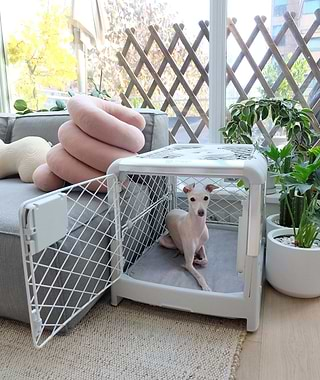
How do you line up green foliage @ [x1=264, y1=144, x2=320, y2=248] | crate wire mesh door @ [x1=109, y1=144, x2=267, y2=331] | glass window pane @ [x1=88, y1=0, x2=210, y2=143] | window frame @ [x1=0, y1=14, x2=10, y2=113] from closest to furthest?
crate wire mesh door @ [x1=109, y1=144, x2=267, y2=331] → green foliage @ [x1=264, y1=144, x2=320, y2=248] → glass window pane @ [x1=88, y1=0, x2=210, y2=143] → window frame @ [x1=0, y1=14, x2=10, y2=113]

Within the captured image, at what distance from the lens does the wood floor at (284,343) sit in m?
0.91

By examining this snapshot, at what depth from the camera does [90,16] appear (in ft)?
6.47

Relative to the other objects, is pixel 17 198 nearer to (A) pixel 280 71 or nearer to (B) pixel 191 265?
(B) pixel 191 265

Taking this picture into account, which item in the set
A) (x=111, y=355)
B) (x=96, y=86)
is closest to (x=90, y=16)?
(x=96, y=86)

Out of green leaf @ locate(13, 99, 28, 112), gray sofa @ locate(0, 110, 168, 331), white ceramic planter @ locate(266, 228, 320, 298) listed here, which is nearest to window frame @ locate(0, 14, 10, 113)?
green leaf @ locate(13, 99, 28, 112)

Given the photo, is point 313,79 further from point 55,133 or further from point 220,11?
point 55,133

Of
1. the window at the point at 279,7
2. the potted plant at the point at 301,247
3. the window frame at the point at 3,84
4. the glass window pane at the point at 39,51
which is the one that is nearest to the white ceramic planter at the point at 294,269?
the potted plant at the point at 301,247

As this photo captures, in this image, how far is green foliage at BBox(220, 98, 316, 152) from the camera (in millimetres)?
1440

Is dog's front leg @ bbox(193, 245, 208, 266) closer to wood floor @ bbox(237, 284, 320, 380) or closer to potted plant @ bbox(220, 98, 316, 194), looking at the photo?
wood floor @ bbox(237, 284, 320, 380)

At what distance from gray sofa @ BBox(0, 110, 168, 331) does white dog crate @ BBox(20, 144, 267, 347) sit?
31 millimetres

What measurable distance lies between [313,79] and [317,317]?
1098 mm

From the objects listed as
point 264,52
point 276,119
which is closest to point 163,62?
point 264,52

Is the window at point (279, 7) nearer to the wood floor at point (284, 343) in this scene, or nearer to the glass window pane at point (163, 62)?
the glass window pane at point (163, 62)

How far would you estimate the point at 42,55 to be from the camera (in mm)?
2182
